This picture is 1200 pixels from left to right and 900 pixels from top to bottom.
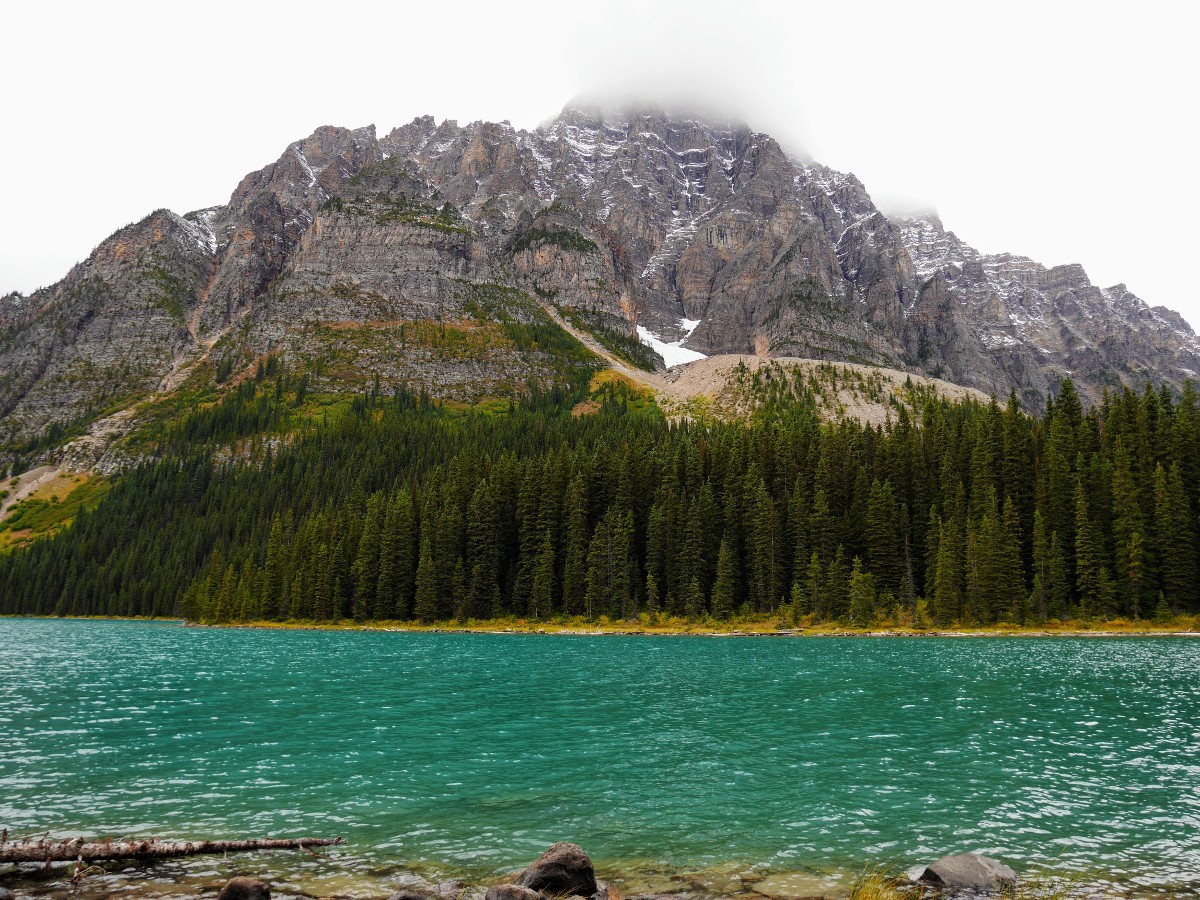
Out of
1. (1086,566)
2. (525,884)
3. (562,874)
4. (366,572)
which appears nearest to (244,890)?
(525,884)

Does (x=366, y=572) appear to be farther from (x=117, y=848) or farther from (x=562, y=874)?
(x=562, y=874)

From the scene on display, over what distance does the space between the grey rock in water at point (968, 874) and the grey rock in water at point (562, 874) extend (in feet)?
24.0

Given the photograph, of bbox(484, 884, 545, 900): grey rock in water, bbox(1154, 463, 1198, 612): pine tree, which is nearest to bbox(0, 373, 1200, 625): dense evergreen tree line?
bbox(1154, 463, 1198, 612): pine tree

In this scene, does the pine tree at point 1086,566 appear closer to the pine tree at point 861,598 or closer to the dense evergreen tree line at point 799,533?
the dense evergreen tree line at point 799,533

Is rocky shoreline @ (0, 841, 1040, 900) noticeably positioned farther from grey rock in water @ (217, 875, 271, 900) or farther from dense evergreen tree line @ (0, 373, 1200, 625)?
dense evergreen tree line @ (0, 373, 1200, 625)

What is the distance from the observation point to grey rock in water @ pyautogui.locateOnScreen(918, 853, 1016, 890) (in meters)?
14.6

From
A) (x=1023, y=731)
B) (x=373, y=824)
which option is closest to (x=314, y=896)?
(x=373, y=824)

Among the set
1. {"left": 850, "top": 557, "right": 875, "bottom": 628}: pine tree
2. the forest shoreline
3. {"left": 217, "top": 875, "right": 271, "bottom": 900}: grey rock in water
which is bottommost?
the forest shoreline

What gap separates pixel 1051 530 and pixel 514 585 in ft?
275

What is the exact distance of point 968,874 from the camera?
14906mm

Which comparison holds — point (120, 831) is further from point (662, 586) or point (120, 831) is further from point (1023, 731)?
point (662, 586)

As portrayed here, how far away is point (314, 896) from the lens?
47.6 feet

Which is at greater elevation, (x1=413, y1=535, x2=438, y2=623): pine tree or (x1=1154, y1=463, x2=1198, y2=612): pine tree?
(x1=1154, y1=463, x2=1198, y2=612): pine tree

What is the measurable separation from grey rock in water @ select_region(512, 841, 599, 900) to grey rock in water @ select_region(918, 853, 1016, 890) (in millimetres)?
7305
